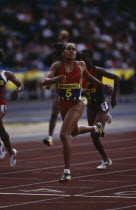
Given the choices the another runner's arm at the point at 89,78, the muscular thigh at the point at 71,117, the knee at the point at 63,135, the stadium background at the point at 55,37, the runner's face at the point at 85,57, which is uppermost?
the runner's face at the point at 85,57

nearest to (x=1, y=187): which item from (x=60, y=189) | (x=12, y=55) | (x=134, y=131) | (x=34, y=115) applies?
(x=60, y=189)

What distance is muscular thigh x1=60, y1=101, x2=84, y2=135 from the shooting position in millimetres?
11078

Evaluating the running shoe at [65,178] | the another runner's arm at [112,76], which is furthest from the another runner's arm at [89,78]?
the running shoe at [65,178]

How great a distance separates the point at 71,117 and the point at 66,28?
25229mm

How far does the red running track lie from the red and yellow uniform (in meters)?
1.18

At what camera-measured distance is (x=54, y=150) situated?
1570 centimetres

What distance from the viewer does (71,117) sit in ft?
36.5

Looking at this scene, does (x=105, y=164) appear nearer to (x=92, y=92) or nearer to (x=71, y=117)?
(x=92, y=92)

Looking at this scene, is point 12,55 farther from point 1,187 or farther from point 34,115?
point 1,187

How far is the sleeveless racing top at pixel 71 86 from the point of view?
11.2 meters

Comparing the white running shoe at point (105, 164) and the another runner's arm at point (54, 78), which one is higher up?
the another runner's arm at point (54, 78)

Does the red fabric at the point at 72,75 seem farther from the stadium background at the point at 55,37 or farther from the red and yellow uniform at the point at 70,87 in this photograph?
the stadium background at the point at 55,37

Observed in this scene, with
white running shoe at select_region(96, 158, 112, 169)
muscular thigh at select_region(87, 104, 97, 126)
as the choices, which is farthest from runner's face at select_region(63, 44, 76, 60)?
white running shoe at select_region(96, 158, 112, 169)

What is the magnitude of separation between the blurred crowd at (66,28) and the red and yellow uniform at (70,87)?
21035 millimetres
